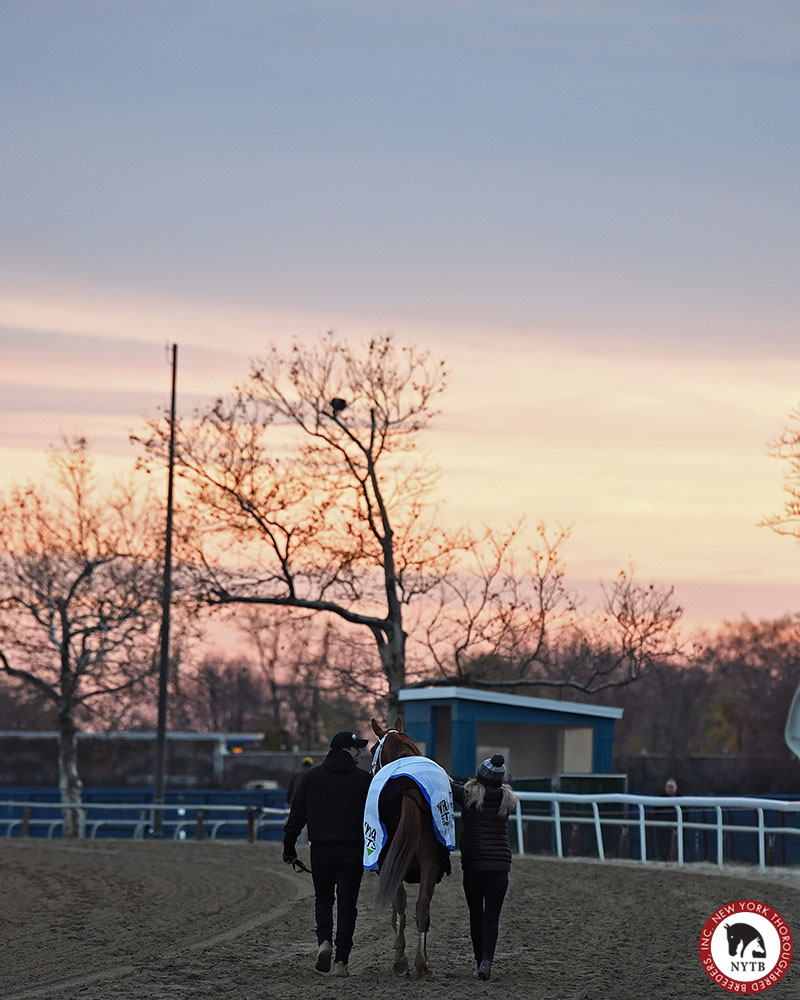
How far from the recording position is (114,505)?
46.5 meters

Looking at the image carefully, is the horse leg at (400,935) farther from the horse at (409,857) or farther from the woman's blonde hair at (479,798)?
the woman's blonde hair at (479,798)

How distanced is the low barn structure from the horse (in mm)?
18128

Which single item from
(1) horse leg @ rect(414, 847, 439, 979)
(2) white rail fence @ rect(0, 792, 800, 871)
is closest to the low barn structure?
(2) white rail fence @ rect(0, 792, 800, 871)

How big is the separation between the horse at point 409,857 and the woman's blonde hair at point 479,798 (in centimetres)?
14

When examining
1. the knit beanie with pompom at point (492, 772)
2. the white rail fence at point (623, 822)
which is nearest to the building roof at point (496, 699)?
Result: the white rail fence at point (623, 822)

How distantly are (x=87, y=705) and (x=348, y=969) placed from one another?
3436 centimetres

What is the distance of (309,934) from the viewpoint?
45.2 ft

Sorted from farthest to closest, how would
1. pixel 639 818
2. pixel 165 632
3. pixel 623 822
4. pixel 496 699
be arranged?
1. pixel 165 632
2. pixel 496 699
3. pixel 639 818
4. pixel 623 822

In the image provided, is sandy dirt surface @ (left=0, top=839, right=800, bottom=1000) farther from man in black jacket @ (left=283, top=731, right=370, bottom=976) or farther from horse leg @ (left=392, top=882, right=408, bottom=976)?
man in black jacket @ (left=283, top=731, right=370, bottom=976)

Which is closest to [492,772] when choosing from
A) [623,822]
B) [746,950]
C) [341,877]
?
[341,877]

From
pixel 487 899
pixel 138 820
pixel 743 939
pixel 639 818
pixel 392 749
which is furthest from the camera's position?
pixel 138 820

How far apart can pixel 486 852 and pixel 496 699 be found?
19523 millimetres

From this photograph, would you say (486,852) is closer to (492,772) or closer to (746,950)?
(492,772)

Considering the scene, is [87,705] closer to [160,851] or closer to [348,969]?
[160,851]
